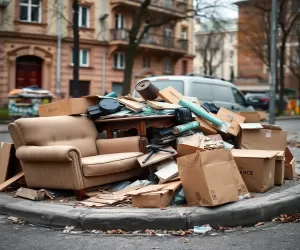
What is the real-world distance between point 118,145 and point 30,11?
24459mm

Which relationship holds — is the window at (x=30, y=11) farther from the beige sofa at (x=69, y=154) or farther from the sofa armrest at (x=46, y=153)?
the sofa armrest at (x=46, y=153)

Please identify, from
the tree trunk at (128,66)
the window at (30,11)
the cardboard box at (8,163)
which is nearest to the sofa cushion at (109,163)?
the cardboard box at (8,163)

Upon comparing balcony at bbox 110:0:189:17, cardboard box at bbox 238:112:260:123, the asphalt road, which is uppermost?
balcony at bbox 110:0:189:17

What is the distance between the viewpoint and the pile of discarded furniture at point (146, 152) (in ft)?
16.0

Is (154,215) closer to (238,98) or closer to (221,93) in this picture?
(221,93)

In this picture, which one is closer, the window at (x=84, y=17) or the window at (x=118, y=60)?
the window at (x=84, y=17)

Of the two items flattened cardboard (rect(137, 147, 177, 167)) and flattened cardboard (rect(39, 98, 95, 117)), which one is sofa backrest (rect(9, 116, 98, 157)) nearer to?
flattened cardboard (rect(39, 98, 95, 117))

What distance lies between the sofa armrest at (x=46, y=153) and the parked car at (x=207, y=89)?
5.09 m

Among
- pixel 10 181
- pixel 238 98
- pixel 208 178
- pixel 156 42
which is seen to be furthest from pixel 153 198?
pixel 156 42

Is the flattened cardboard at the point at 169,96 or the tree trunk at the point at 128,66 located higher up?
the tree trunk at the point at 128,66

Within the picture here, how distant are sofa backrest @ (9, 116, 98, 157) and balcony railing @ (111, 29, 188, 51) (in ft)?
85.7

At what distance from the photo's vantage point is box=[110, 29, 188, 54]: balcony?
31.8m

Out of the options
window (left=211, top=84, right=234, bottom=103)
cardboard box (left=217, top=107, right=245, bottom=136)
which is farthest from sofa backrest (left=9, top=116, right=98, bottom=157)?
window (left=211, top=84, right=234, bottom=103)

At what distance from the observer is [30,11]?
28.3 m
